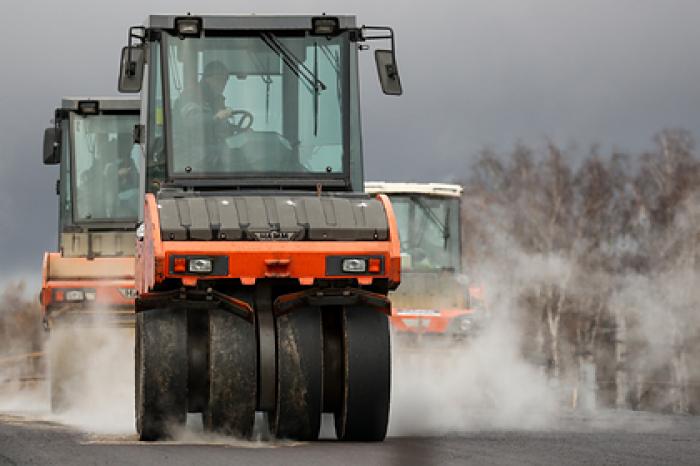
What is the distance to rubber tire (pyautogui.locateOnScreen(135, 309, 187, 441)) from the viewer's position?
1330cm

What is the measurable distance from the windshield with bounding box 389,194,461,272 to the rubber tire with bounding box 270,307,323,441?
35.9 feet

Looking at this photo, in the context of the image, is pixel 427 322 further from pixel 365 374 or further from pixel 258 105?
pixel 365 374

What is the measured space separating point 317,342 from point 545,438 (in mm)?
2408

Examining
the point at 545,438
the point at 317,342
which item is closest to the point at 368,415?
the point at 317,342

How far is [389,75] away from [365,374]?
2511 mm

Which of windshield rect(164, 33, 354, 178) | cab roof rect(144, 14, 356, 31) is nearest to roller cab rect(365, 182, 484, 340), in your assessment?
windshield rect(164, 33, 354, 178)

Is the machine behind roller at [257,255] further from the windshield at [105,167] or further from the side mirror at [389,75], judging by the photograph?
the windshield at [105,167]

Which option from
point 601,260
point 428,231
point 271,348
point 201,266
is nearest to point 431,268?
point 428,231

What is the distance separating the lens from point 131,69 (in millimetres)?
14312

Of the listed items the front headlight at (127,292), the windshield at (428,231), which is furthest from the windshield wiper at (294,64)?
the windshield at (428,231)

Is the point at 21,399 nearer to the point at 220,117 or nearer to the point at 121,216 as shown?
the point at 121,216

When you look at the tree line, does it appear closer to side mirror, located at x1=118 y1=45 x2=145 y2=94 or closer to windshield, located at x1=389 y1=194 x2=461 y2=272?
windshield, located at x1=389 y1=194 x2=461 y2=272

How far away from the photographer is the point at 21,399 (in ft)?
85.9

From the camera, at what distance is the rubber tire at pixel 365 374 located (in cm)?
1335
